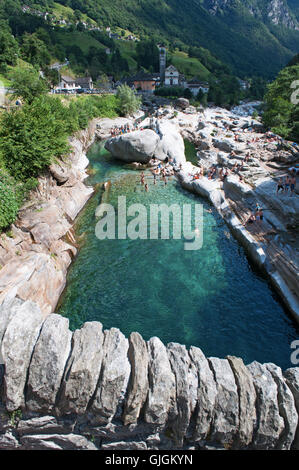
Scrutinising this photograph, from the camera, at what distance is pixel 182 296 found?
16547 mm

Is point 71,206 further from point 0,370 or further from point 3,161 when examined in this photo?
point 0,370

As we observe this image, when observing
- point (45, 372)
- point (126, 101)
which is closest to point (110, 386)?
point (45, 372)

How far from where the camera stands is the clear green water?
14.3 meters

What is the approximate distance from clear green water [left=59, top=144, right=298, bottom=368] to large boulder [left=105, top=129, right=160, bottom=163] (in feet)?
57.3

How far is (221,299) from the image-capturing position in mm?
16562

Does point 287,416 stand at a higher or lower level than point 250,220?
higher

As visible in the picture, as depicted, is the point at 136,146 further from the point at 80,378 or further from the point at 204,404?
the point at 204,404

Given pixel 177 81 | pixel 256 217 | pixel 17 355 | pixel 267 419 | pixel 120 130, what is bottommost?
pixel 256 217

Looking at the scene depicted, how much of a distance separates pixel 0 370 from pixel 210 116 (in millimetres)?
90524

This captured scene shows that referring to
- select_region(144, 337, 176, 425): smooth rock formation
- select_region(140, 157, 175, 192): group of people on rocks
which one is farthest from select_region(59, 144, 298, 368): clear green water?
select_region(140, 157, 175, 192): group of people on rocks

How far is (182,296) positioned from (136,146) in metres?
25.7

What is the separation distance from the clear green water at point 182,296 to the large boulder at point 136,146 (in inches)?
688

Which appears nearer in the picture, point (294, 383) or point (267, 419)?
point (267, 419)

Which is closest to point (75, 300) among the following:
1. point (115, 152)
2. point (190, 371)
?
point (190, 371)
